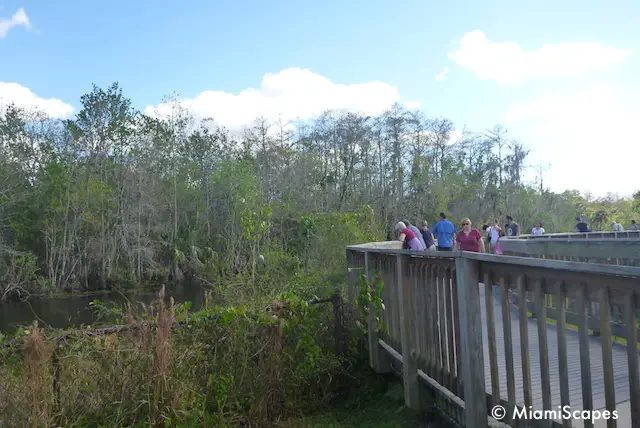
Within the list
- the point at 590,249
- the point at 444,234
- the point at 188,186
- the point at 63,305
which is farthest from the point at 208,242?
the point at 590,249

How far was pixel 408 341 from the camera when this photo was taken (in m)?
4.80

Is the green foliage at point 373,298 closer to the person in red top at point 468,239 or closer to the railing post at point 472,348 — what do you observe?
the railing post at point 472,348

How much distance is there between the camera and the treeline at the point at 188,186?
3578 cm

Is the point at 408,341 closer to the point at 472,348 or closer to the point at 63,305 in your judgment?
the point at 472,348

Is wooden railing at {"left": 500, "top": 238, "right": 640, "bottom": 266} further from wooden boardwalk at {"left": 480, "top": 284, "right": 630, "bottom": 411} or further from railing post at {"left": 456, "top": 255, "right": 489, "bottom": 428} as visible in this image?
railing post at {"left": 456, "top": 255, "right": 489, "bottom": 428}

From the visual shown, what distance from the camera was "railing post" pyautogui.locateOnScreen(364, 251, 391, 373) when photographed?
5.89m

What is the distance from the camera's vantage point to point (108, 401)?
165 inches

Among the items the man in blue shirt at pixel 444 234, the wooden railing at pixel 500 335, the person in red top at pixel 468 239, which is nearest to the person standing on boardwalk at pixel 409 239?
the person in red top at pixel 468 239

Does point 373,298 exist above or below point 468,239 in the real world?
below

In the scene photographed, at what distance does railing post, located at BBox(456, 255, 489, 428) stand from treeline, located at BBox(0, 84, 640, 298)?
2086 cm

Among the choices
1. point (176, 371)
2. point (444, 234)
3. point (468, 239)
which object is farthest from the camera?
point (444, 234)

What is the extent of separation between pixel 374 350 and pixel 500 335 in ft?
4.91

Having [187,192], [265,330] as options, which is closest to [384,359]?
[265,330]

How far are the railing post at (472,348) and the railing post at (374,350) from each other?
90.8 inches
